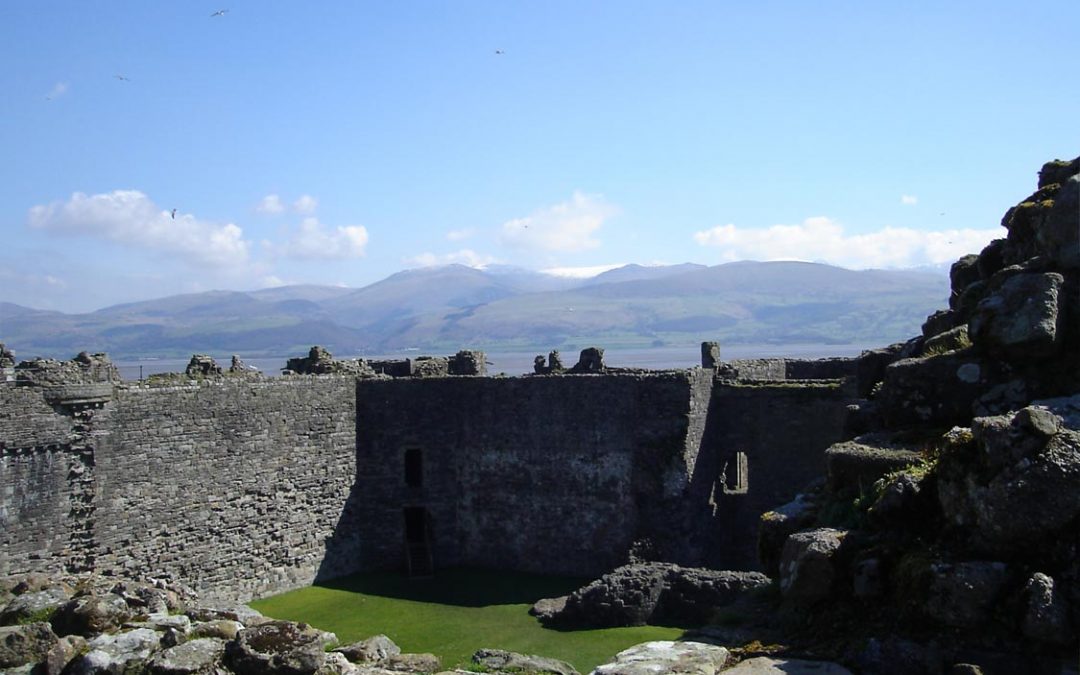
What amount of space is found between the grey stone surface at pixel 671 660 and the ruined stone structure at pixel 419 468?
16842 mm

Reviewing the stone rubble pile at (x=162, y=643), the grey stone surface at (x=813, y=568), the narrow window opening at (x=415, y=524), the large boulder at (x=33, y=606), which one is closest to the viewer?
the grey stone surface at (x=813, y=568)

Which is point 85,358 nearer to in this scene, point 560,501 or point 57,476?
point 57,476

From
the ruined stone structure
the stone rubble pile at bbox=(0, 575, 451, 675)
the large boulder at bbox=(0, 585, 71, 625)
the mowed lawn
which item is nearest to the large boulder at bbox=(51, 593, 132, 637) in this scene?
the stone rubble pile at bbox=(0, 575, 451, 675)

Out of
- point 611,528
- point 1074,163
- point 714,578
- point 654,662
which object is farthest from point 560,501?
point 654,662

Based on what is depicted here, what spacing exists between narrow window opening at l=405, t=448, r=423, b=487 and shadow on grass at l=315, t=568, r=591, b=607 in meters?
2.52

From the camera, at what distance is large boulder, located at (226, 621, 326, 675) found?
11039mm

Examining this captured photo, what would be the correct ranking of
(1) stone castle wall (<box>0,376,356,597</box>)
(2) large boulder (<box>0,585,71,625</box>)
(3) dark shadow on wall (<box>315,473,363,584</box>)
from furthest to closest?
(3) dark shadow on wall (<box>315,473,363,584</box>)
(1) stone castle wall (<box>0,376,356,597</box>)
(2) large boulder (<box>0,585,71,625</box>)

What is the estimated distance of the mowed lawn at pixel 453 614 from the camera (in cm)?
2191

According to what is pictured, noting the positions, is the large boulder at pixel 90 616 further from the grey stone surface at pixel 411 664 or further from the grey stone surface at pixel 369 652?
the grey stone surface at pixel 411 664

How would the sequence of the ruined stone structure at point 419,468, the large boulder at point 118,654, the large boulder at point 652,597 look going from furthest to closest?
the large boulder at point 652,597 → the ruined stone structure at point 419,468 → the large boulder at point 118,654

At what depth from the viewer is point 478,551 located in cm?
2978

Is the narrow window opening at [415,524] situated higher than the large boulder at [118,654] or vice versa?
the large boulder at [118,654]

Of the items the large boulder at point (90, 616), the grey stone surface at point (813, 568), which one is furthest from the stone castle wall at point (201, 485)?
the grey stone surface at point (813, 568)

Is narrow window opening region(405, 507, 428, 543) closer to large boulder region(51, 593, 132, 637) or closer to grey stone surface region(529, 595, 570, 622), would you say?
grey stone surface region(529, 595, 570, 622)
